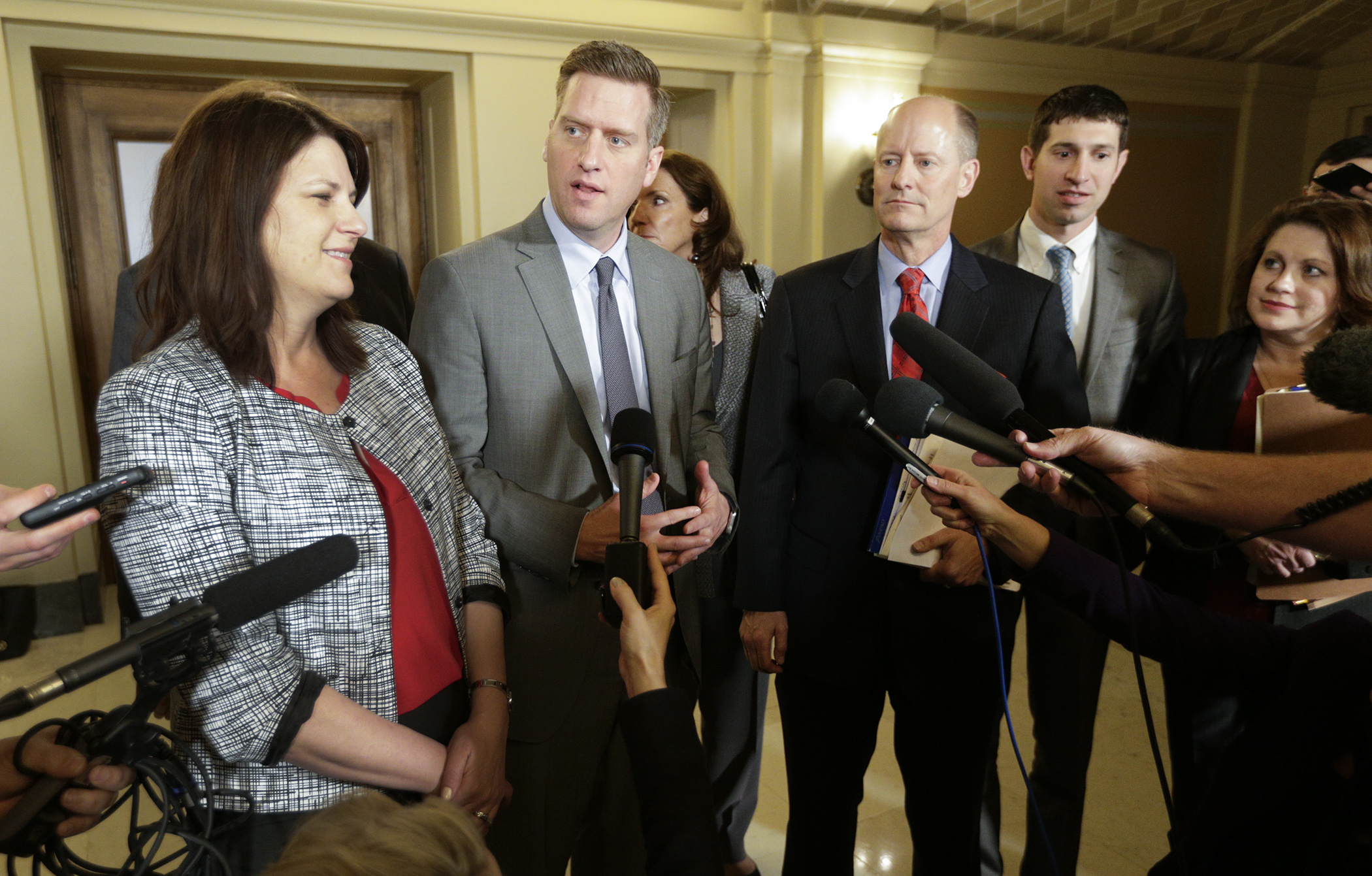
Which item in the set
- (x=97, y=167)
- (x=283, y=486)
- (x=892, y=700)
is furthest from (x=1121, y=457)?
(x=97, y=167)

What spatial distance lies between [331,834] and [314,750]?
445mm

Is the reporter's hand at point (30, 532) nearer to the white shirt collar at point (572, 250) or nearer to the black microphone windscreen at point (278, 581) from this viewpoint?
the black microphone windscreen at point (278, 581)

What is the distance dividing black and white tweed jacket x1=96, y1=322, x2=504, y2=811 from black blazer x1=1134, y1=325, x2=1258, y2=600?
156 centimetres

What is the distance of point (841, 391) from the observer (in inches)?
54.2

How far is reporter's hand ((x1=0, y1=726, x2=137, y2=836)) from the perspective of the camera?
2.99 ft

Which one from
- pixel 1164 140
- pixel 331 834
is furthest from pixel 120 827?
pixel 1164 140

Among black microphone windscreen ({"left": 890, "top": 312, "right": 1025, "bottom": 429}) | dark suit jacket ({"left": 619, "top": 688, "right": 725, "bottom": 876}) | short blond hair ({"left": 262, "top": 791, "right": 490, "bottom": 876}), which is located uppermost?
black microphone windscreen ({"left": 890, "top": 312, "right": 1025, "bottom": 429})

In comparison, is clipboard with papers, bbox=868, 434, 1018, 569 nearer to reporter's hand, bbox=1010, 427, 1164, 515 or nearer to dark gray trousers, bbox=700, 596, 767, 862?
reporter's hand, bbox=1010, 427, 1164, 515

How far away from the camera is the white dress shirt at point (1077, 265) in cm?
230

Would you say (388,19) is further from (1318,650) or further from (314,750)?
(1318,650)

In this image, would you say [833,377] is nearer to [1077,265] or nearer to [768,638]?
[768,638]

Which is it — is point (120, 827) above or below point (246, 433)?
below

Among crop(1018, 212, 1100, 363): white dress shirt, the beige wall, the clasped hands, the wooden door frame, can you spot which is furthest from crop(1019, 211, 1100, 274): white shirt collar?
the wooden door frame

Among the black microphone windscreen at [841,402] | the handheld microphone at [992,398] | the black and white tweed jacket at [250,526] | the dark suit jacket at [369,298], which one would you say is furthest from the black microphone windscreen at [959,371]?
the dark suit jacket at [369,298]
